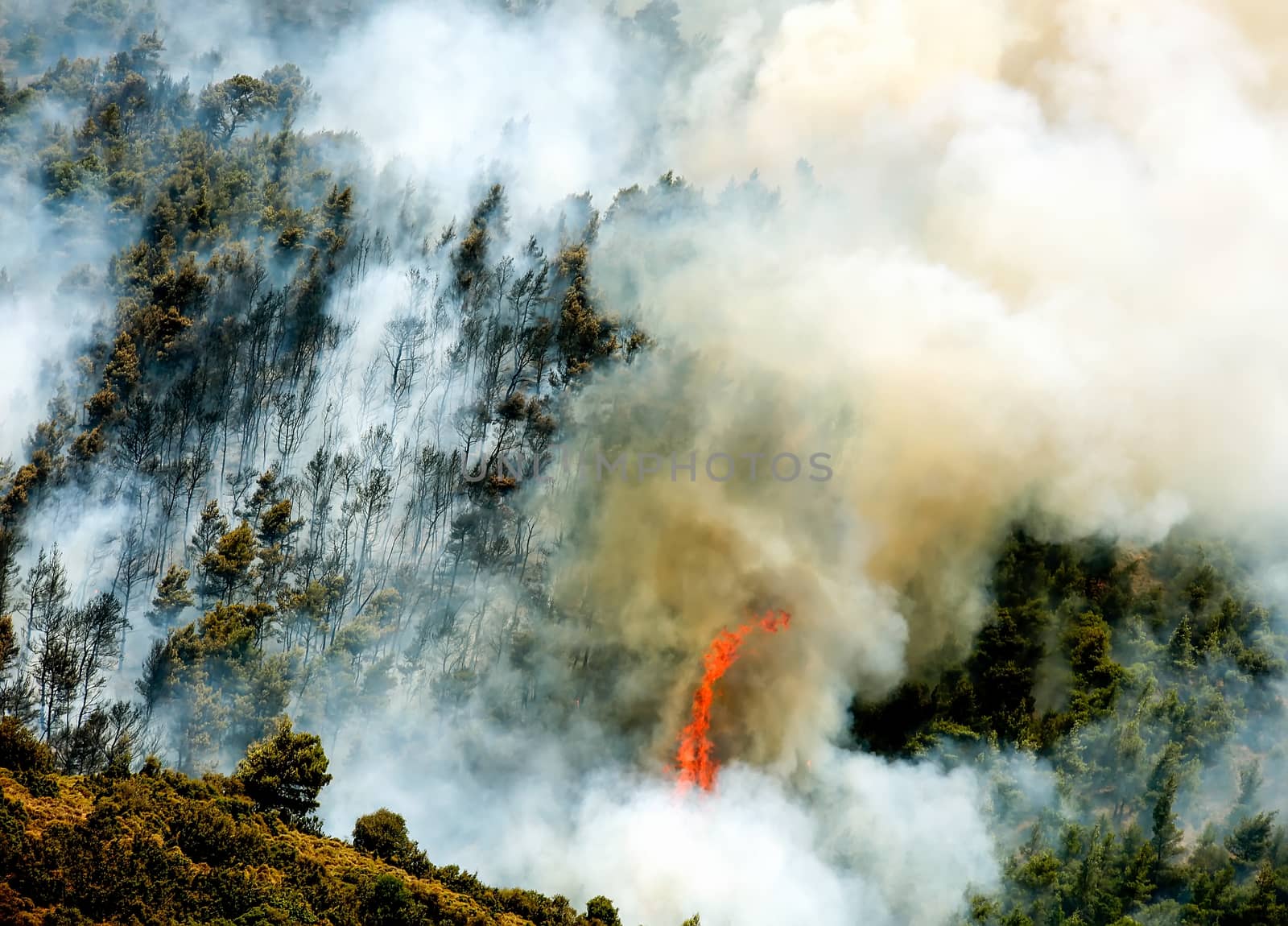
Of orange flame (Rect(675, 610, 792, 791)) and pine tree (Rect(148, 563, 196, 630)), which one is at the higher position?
orange flame (Rect(675, 610, 792, 791))

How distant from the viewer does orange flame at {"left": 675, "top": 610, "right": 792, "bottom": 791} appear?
85.8 m

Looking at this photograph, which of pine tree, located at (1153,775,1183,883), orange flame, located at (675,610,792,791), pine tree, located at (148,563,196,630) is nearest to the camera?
pine tree, located at (1153,775,1183,883)

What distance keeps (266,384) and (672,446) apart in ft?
92.5

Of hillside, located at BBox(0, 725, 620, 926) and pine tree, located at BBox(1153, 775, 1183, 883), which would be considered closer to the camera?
hillside, located at BBox(0, 725, 620, 926)

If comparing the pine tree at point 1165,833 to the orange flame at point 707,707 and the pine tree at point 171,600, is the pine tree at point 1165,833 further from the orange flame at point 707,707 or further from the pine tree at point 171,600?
the pine tree at point 171,600

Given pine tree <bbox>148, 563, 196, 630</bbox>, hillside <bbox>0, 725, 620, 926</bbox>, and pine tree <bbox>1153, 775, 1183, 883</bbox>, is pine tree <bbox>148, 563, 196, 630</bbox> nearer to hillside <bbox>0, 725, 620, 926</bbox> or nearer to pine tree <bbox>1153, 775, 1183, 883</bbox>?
hillside <bbox>0, 725, 620, 926</bbox>

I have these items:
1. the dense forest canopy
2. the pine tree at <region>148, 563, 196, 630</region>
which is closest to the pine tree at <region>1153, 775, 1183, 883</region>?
the dense forest canopy

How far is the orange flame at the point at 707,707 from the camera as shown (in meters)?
85.8

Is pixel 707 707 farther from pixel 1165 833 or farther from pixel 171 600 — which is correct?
pixel 171 600

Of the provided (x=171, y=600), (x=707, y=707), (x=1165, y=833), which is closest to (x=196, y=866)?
(x=171, y=600)

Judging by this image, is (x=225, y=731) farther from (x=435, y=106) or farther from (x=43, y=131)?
(x=435, y=106)

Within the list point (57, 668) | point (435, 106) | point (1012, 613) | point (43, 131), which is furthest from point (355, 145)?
point (1012, 613)

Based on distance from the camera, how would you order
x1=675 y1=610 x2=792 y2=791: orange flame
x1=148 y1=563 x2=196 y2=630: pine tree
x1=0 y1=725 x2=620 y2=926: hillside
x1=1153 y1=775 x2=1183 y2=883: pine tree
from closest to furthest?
1. x1=0 y1=725 x2=620 y2=926: hillside
2. x1=1153 y1=775 x2=1183 y2=883: pine tree
3. x1=148 y1=563 x2=196 y2=630: pine tree
4. x1=675 y1=610 x2=792 y2=791: orange flame

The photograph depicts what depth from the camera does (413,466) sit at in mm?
90938
